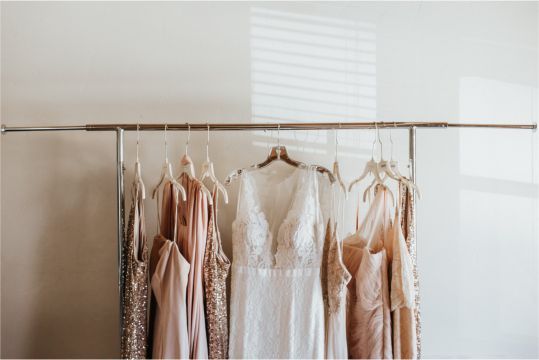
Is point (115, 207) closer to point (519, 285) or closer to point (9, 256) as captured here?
point (9, 256)

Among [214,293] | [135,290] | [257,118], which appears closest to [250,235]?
[214,293]

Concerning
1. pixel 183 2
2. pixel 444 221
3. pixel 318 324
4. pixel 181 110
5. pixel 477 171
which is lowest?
pixel 318 324

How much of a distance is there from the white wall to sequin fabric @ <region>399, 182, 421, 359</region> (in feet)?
1.22

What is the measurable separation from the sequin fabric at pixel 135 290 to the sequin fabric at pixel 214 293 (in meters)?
0.24

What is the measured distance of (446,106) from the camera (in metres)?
1.93

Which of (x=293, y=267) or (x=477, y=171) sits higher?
(x=477, y=171)

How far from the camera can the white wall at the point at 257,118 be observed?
6.18 ft

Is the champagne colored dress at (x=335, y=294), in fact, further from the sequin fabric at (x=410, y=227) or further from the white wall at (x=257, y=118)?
the white wall at (x=257, y=118)

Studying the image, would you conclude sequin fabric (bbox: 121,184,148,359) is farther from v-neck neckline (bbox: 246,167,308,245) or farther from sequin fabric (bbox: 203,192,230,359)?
v-neck neckline (bbox: 246,167,308,245)

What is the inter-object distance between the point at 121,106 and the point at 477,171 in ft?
5.66

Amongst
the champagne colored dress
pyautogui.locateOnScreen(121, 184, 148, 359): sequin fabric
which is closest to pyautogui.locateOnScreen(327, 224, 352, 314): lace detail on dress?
the champagne colored dress

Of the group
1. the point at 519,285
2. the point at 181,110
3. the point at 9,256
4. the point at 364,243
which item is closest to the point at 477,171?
the point at 519,285

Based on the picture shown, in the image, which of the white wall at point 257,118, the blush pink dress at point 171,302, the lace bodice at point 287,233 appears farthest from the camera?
the white wall at point 257,118

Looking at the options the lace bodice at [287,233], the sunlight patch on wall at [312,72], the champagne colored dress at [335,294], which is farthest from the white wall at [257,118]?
the champagne colored dress at [335,294]
